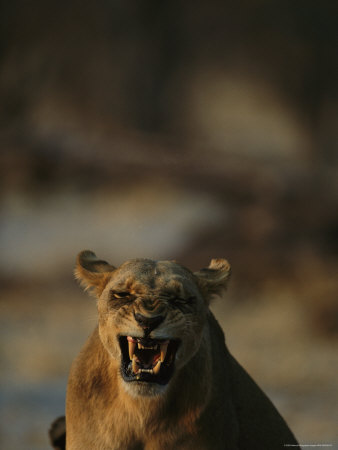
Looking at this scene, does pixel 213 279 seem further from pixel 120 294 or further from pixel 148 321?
pixel 148 321

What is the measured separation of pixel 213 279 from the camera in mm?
5707

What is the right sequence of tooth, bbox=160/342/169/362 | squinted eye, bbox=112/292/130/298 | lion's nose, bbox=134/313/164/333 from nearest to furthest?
1. lion's nose, bbox=134/313/164/333
2. tooth, bbox=160/342/169/362
3. squinted eye, bbox=112/292/130/298

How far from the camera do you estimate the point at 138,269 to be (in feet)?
17.4

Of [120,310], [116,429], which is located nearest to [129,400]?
[116,429]

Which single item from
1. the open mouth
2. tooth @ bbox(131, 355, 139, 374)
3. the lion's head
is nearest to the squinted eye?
the lion's head

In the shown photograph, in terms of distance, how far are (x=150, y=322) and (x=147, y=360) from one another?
1.03 feet

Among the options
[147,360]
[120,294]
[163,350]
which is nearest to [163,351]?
[163,350]

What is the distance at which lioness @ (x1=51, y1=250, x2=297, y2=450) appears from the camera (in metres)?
5.15

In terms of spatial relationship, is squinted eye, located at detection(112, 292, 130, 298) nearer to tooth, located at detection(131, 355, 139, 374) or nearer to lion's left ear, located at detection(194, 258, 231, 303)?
tooth, located at detection(131, 355, 139, 374)

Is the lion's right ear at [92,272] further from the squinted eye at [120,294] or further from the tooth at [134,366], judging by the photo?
the tooth at [134,366]

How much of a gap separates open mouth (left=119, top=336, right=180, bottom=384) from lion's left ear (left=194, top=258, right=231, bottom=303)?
53 centimetres

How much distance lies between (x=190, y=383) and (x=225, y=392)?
15.6 inches

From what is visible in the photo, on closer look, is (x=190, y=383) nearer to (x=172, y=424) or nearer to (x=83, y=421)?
(x=172, y=424)

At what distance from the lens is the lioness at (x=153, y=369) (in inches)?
203
